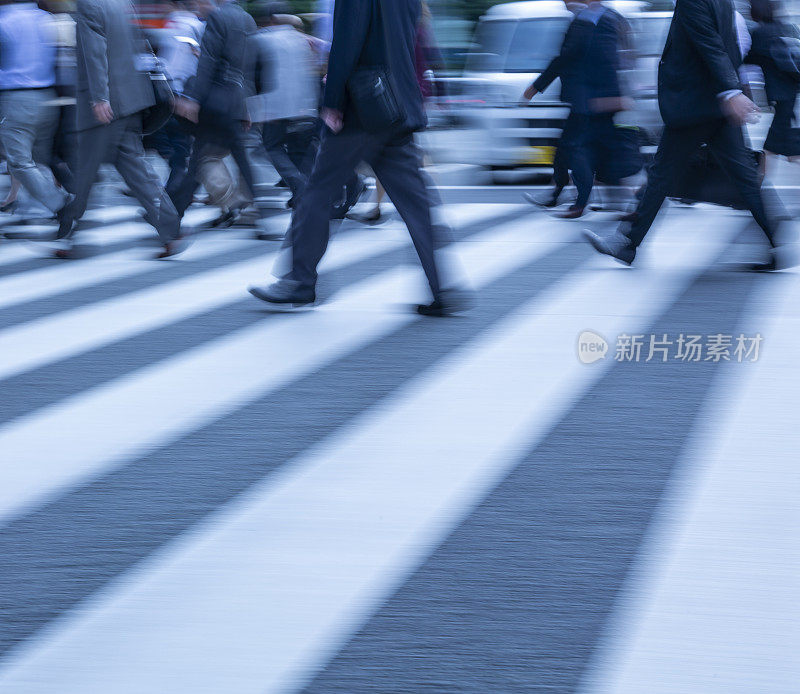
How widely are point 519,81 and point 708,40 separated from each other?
7408 millimetres

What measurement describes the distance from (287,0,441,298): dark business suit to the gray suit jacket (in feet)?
7.46

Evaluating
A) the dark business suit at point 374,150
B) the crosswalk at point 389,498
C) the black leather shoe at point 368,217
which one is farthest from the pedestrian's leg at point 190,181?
the dark business suit at point 374,150

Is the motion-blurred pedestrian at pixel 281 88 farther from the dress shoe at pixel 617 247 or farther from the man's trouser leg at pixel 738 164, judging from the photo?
the man's trouser leg at pixel 738 164

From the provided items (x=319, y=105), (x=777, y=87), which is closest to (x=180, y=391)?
(x=319, y=105)

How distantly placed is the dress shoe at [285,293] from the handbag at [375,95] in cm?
85

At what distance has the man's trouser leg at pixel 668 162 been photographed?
7602mm

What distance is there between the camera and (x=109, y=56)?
27.9ft

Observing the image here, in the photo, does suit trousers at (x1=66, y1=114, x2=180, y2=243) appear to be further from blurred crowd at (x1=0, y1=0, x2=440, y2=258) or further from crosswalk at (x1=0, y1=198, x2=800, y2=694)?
crosswalk at (x1=0, y1=198, x2=800, y2=694)

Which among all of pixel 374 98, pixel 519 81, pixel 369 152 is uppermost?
pixel 374 98

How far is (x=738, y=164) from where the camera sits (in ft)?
24.9

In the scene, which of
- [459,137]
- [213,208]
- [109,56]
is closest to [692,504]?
[109,56]

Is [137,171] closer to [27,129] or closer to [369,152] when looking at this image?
[27,129]

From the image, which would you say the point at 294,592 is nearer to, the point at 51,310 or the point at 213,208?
the point at 51,310

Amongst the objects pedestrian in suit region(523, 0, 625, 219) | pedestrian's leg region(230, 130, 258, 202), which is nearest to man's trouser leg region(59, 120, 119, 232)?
pedestrian's leg region(230, 130, 258, 202)
